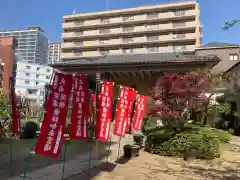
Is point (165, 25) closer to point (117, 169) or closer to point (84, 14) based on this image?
point (84, 14)

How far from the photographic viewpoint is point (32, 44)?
129 m

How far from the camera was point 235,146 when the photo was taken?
46.4ft

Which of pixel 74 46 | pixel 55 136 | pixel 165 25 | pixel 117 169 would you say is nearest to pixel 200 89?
pixel 117 169

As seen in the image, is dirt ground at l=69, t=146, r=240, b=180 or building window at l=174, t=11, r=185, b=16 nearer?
dirt ground at l=69, t=146, r=240, b=180

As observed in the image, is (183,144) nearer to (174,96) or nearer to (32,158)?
(174,96)

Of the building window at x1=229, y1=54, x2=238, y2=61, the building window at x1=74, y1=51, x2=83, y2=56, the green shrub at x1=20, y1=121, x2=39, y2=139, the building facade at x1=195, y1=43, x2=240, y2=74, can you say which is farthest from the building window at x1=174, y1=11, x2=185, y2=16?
the green shrub at x1=20, y1=121, x2=39, y2=139

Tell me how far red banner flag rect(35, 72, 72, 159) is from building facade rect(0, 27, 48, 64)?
13037cm

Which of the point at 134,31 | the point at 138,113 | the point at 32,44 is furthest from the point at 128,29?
the point at 32,44

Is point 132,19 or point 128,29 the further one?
point 128,29

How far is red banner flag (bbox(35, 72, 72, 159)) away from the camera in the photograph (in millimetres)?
5782

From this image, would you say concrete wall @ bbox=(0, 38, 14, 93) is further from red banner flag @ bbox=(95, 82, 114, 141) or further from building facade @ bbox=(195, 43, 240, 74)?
red banner flag @ bbox=(95, 82, 114, 141)

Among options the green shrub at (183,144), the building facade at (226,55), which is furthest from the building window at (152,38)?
the green shrub at (183,144)

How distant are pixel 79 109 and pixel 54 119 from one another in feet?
4.56

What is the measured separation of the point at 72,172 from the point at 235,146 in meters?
9.93
